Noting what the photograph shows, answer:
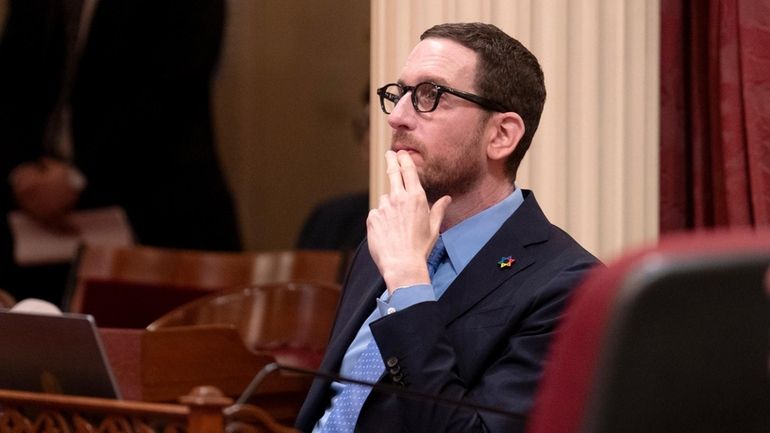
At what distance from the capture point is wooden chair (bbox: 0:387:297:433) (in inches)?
66.4

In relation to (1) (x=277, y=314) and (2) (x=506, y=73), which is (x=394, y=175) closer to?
(2) (x=506, y=73)

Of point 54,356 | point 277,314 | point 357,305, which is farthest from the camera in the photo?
point 277,314

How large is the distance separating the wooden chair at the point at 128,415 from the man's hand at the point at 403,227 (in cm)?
39

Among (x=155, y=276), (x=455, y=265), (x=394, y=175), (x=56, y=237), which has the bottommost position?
(x=56, y=237)

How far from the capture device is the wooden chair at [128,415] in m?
1.69

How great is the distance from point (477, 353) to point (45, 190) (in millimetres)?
3796

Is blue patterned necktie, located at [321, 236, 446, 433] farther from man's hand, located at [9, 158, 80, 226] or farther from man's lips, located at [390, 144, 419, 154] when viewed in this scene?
man's hand, located at [9, 158, 80, 226]

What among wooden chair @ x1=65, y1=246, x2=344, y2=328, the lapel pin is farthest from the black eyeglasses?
wooden chair @ x1=65, y1=246, x2=344, y2=328

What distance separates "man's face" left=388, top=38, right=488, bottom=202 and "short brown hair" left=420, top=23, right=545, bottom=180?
→ 0.02m

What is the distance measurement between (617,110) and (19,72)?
10.8ft

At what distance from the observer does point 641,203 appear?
297 centimetres

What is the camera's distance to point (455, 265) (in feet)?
7.55

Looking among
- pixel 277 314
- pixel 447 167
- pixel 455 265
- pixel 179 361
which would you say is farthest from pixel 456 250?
pixel 277 314

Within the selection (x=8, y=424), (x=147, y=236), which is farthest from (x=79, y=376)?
(x=147, y=236)
